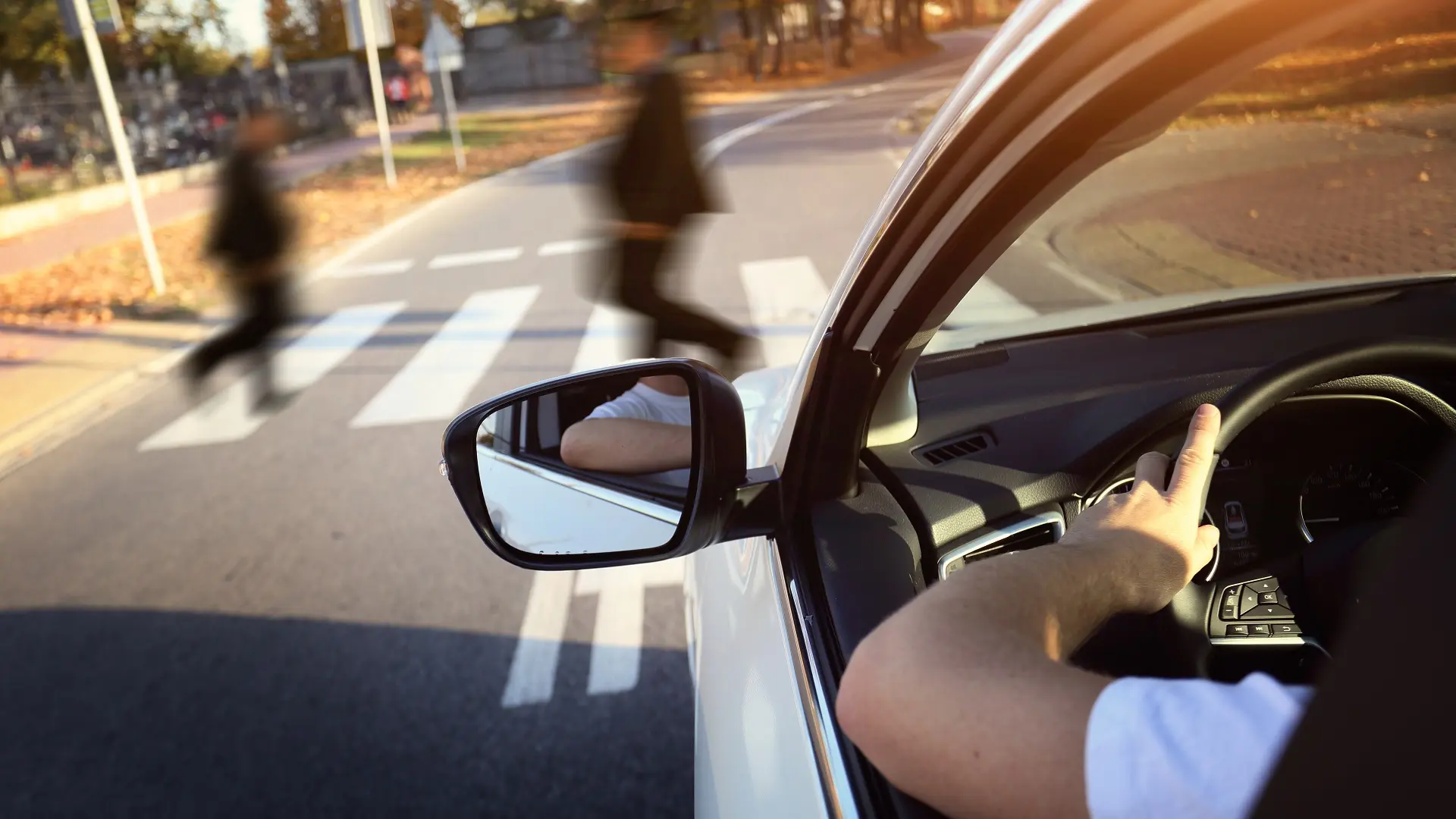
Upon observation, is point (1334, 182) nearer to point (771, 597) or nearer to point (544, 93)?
point (771, 597)

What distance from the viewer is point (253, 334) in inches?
341

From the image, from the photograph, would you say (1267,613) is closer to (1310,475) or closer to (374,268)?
(1310,475)

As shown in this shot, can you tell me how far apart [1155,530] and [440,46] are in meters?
17.9

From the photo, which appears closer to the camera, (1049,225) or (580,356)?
(580,356)

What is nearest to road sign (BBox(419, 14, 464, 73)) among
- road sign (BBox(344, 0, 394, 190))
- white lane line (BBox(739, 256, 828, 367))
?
road sign (BBox(344, 0, 394, 190))

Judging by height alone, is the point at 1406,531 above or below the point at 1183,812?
above

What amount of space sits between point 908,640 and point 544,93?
41090mm

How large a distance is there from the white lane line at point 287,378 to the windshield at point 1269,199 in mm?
4920

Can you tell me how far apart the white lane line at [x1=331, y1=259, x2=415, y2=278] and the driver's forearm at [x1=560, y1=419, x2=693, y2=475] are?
10123 mm

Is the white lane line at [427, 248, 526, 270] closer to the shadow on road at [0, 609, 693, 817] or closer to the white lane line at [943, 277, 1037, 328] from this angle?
the white lane line at [943, 277, 1037, 328]

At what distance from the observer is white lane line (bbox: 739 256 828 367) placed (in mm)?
6633

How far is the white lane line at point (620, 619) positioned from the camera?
3398 millimetres

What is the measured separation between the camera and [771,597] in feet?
4.96

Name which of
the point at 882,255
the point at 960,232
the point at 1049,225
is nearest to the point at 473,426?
the point at 882,255
